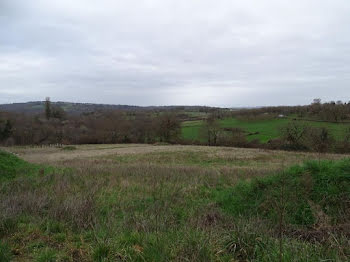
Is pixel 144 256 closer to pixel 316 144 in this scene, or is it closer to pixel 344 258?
pixel 344 258

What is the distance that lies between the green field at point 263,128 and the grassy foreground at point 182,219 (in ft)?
136

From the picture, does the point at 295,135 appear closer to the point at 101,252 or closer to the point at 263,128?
the point at 263,128

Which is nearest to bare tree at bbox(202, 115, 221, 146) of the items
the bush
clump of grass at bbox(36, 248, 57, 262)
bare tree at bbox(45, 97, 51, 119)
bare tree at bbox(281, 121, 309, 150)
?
bare tree at bbox(281, 121, 309, 150)

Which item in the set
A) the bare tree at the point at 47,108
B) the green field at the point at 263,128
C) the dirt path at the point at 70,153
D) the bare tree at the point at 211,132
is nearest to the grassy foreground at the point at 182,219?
the dirt path at the point at 70,153

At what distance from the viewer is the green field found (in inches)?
1742

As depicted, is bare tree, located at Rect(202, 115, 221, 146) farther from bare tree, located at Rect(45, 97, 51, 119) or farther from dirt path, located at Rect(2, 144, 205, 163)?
bare tree, located at Rect(45, 97, 51, 119)

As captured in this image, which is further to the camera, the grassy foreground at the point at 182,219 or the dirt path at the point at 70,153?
the dirt path at the point at 70,153

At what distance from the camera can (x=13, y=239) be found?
3.89 metres

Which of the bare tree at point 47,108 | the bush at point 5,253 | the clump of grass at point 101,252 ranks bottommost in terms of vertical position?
the clump of grass at point 101,252

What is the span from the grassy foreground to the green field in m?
41.5

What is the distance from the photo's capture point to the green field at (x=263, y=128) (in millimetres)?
44250

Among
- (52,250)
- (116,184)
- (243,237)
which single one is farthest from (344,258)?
(116,184)

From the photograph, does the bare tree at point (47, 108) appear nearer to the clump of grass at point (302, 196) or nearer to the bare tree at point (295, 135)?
the bare tree at point (295, 135)

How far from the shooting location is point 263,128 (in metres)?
56.7
